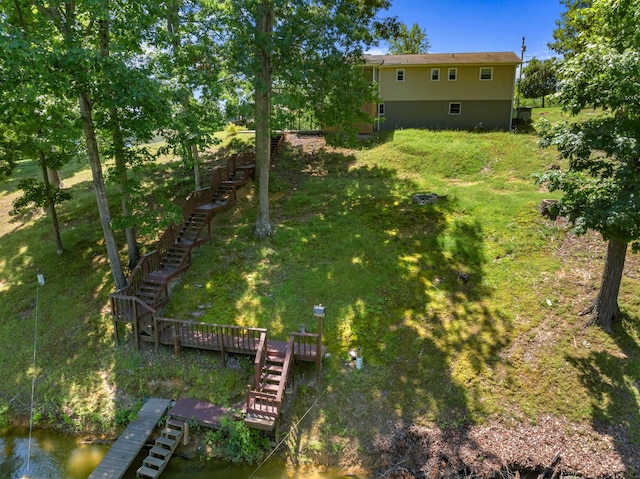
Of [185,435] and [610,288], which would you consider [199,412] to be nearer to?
[185,435]

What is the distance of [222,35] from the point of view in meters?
15.2

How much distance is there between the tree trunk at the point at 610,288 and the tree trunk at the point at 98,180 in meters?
14.3

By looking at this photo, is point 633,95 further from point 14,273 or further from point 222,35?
point 14,273

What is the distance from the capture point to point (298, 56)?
1577cm

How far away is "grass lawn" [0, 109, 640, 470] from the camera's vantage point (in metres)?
9.89

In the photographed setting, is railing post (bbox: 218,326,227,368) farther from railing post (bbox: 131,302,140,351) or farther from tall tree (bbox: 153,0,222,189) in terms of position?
tall tree (bbox: 153,0,222,189)

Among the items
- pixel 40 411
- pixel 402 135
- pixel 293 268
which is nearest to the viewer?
pixel 40 411

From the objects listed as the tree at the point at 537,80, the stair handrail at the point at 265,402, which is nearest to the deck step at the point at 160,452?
the stair handrail at the point at 265,402

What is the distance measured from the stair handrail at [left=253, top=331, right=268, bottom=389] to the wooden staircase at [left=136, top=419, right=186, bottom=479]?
215 cm

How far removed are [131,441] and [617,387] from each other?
1175cm

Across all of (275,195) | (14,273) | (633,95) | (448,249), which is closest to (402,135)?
(275,195)

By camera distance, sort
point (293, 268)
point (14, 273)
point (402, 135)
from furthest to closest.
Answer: point (402, 135)
point (14, 273)
point (293, 268)

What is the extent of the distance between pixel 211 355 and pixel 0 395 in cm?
619

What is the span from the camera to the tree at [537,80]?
129ft
